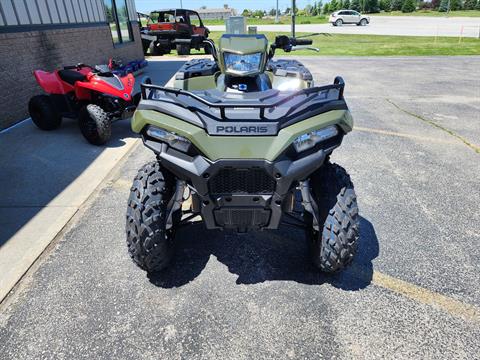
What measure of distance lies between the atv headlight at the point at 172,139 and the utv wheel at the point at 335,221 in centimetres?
99

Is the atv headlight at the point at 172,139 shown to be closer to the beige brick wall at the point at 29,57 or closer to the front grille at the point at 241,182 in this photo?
the front grille at the point at 241,182

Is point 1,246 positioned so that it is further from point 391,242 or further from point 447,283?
point 447,283

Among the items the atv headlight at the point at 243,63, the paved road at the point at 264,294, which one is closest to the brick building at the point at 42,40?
the paved road at the point at 264,294

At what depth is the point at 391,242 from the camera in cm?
299

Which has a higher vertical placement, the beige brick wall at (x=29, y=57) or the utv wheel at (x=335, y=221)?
the beige brick wall at (x=29, y=57)

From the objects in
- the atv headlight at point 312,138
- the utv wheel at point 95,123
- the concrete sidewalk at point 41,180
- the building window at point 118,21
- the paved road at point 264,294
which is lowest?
the paved road at point 264,294

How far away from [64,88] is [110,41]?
20.7ft

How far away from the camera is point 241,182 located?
2104mm

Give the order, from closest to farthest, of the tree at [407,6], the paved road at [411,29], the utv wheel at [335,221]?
the utv wheel at [335,221] < the paved road at [411,29] < the tree at [407,6]

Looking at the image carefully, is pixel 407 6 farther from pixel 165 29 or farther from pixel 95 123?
pixel 95 123

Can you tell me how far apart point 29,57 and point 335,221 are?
7070 mm

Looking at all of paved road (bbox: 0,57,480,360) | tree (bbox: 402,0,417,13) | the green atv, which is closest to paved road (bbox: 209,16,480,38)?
paved road (bbox: 0,57,480,360)

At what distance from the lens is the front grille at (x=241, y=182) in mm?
2066

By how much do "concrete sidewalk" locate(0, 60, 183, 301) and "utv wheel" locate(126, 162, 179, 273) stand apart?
42.1 inches
